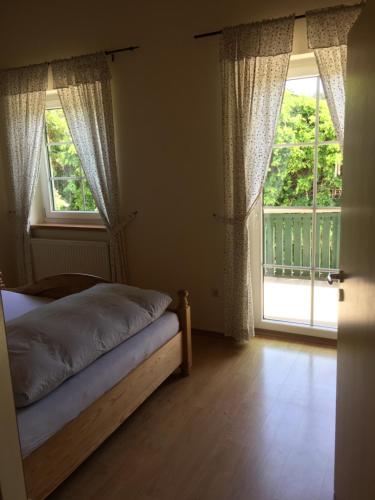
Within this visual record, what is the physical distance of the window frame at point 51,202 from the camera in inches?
160

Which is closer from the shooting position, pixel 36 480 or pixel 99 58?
pixel 36 480

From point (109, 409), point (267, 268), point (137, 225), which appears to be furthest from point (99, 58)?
point (109, 409)

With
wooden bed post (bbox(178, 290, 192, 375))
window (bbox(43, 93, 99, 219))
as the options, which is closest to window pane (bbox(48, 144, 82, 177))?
window (bbox(43, 93, 99, 219))

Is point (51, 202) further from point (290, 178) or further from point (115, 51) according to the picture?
point (290, 178)

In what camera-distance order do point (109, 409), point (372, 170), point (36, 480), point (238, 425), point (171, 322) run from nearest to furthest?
point (372, 170) < point (36, 480) < point (109, 409) < point (238, 425) < point (171, 322)

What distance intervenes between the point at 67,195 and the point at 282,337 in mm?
2545

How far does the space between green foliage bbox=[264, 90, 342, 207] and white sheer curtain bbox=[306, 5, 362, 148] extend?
1.07 feet

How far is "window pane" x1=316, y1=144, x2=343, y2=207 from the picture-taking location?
300 centimetres

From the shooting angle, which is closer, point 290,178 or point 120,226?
point 290,178

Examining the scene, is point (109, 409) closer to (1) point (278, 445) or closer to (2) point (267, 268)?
(1) point (278, 445)

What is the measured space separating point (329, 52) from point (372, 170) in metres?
1.92

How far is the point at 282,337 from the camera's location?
334 cm

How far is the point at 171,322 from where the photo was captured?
2.58 meters

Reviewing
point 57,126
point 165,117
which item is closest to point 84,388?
point 165,117
